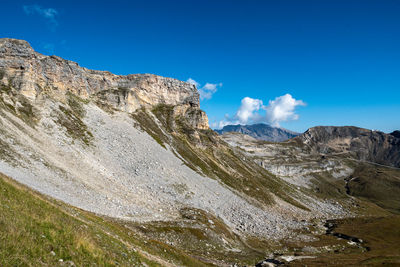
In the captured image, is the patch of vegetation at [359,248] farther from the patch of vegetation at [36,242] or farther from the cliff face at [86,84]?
the cliff face at [86,84]

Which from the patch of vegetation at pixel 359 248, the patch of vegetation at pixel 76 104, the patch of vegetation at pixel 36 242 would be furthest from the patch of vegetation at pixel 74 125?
the patch of vegetation at pixel 359 248

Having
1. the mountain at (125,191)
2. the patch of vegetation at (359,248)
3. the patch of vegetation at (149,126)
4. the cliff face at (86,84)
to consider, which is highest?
the cliff face at (86,84)

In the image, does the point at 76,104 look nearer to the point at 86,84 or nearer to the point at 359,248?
the point at 86,84

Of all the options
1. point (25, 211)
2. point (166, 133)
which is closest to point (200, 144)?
point (166, 133)

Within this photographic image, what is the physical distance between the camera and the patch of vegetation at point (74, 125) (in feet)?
242

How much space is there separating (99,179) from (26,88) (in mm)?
46168

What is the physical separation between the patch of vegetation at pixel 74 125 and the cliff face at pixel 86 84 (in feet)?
34.7

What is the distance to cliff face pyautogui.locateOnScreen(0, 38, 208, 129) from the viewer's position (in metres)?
79.6

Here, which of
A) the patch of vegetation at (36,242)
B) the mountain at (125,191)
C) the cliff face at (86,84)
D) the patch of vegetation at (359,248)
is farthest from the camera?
the cliff face at (86,84)

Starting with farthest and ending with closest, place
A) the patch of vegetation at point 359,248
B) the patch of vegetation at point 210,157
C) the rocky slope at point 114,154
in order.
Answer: the patch of vegetation at point 210,157, the rocky slope at point 114,154, the patch of vegetation at point 359,248

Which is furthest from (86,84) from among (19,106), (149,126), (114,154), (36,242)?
(36,242)

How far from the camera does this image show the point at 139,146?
89.1 m

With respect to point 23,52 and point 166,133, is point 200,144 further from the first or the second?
point 23,52

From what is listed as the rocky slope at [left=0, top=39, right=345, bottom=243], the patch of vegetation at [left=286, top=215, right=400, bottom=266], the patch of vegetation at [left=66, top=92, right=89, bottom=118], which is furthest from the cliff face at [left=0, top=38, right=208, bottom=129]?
the patch of vegetation at [left=286, top=215, right=400, bottom=266]
